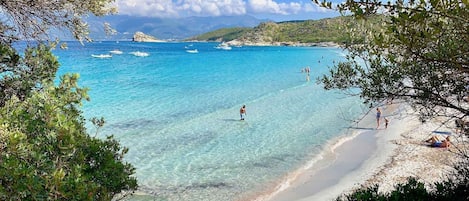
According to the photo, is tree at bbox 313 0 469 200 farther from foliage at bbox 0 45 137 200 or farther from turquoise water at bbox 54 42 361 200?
foliage at bbox 0 45 137 200

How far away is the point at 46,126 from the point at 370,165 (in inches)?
779

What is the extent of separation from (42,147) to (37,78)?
2.45m

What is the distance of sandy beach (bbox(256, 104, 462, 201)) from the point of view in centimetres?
1800

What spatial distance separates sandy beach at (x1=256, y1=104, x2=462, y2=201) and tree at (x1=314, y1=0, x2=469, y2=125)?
24.8 ft

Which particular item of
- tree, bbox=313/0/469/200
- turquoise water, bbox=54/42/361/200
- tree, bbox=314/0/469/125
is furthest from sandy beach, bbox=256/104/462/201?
tree, bbox=314/0/469/125

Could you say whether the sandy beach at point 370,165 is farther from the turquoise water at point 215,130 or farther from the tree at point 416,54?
the tree at point 416,54

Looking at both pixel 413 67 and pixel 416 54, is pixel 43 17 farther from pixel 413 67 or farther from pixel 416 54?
pixel 413 67

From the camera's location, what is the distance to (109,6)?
7.55 m

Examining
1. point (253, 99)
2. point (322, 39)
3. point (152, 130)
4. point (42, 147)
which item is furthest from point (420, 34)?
point (322, 39)

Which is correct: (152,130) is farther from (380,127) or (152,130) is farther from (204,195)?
(380,127)

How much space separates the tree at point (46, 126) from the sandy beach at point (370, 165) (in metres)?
12.3

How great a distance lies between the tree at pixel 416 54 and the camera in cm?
409

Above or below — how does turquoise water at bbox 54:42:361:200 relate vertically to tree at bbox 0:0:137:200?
below

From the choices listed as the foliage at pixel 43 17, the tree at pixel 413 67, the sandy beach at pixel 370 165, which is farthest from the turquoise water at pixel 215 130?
the foliage at pixel 43 17
